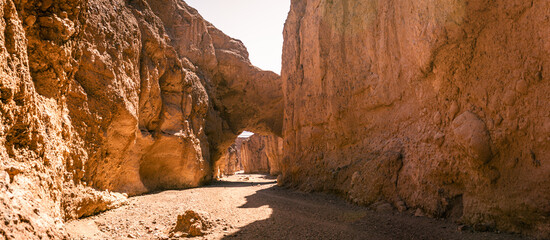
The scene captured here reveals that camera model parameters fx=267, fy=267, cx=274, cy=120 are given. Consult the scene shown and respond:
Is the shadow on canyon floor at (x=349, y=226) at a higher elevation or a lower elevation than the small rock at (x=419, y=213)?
lower

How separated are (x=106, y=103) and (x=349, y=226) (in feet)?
24.0

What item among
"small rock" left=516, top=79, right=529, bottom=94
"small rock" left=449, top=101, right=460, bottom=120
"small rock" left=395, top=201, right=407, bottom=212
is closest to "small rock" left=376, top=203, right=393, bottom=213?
"small rock" left=395, top=201, right=407, bottom=212

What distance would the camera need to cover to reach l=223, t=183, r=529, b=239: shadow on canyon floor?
4.95 m

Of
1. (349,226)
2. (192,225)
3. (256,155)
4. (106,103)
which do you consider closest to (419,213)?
(349,226)

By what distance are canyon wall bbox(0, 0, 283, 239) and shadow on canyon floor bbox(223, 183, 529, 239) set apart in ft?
11.1

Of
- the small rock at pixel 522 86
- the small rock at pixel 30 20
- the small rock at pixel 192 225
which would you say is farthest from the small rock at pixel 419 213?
the small rock at pixel 30 20

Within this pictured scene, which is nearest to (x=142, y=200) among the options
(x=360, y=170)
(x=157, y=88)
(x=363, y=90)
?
(x=157, y=88)

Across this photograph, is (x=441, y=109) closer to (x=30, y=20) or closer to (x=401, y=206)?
(x=401, y=206)

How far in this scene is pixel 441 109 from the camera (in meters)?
6.07

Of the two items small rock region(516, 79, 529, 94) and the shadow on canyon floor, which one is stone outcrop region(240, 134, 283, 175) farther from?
small rock region(516, 79, 529, 94)

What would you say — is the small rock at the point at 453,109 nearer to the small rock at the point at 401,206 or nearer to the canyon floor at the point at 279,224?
the canyon floor at the point at 279,224

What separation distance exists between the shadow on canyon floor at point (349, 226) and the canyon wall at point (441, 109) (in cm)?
37

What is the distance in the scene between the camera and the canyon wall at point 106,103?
10.2ft

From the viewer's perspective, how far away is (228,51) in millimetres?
20156
